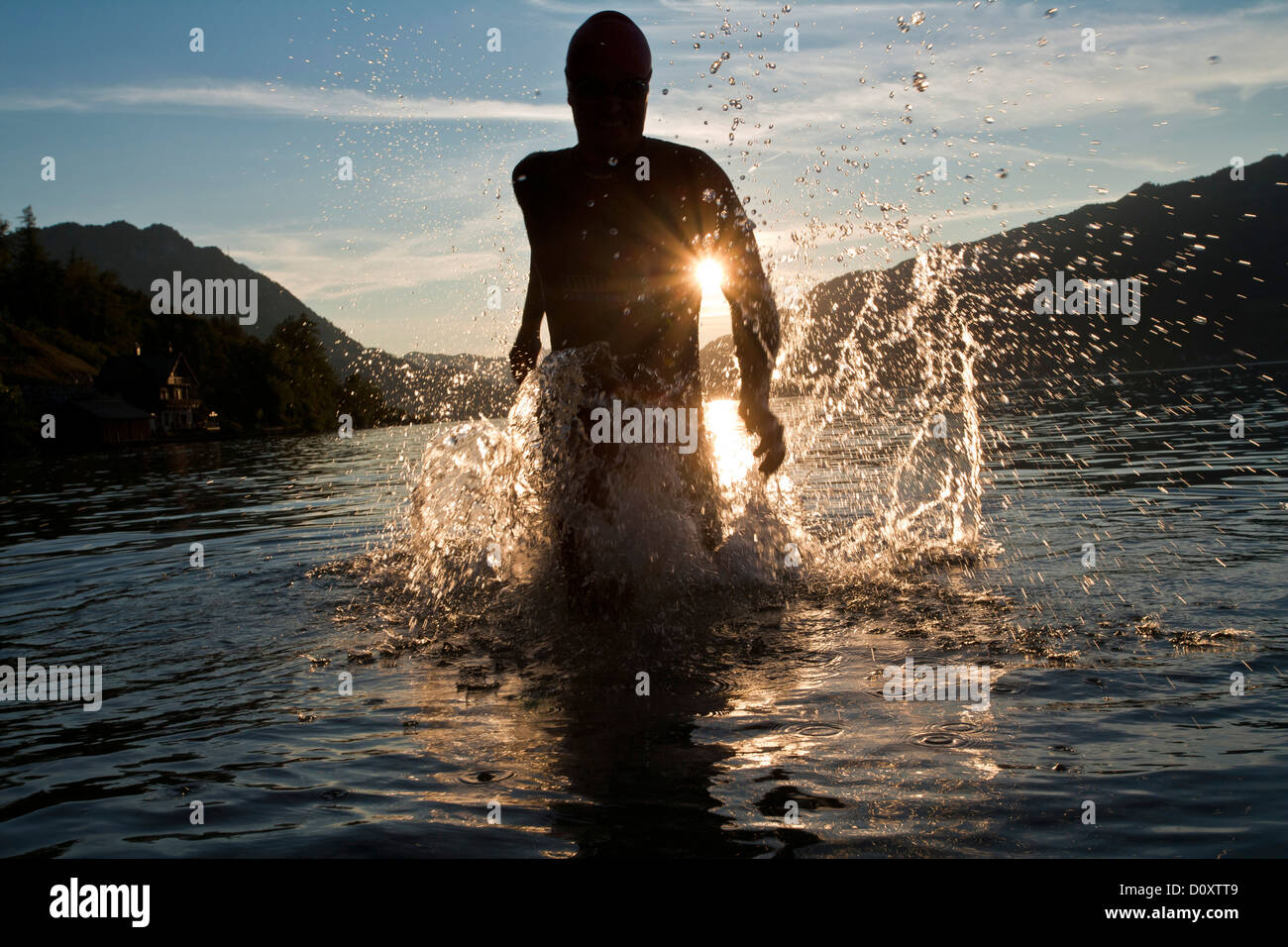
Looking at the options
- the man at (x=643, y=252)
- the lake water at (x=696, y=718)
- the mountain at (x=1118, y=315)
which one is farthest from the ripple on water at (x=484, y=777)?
the mountain at (x=1118, y=315)

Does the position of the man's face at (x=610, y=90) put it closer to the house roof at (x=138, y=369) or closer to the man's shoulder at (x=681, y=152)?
the man's shoulder at (x=681, y=152)

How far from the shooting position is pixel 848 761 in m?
3.24

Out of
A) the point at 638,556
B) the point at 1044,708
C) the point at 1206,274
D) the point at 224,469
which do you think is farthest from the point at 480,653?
the point at 1206,274

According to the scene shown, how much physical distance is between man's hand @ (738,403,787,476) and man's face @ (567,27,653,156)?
1653 mm

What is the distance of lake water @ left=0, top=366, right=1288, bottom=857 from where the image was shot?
9.11 feet

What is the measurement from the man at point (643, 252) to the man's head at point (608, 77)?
2cm

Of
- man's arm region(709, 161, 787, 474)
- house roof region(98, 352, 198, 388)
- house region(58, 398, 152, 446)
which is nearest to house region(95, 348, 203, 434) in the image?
house roof region(98, 352, 198, 388)

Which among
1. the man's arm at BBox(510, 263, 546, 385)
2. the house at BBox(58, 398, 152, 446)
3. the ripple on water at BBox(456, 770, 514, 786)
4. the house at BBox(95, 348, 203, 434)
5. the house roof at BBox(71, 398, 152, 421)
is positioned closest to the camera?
the ripple on water at BBox(456, 770, 514, 786)

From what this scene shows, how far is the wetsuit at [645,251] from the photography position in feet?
17.2

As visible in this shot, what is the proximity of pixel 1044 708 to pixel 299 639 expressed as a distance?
164 inches

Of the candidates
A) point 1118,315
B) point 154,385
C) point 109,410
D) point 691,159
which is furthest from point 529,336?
point 1118,315

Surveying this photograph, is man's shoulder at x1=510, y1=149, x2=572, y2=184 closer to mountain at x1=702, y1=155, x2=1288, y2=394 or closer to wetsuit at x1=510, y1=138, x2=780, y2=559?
wetsuit at x1=510, y1=138, x2=780, y2=559
